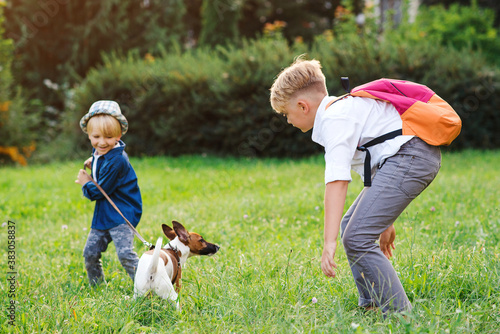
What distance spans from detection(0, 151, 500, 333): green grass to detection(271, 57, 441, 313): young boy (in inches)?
9.0

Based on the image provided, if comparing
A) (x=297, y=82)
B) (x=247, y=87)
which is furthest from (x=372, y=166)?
(x=247, y=87)

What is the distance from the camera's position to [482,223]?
175 inches

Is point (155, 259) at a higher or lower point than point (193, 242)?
higher

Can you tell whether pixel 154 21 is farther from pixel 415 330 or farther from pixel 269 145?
pixel 415 330

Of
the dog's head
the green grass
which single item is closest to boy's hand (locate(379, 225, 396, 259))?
the green grass

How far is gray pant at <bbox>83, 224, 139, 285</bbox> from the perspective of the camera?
3393 mm

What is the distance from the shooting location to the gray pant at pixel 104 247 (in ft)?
11.1

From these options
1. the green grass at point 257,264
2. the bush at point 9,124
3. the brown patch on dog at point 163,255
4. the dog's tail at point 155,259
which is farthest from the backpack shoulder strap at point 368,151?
the bush at point 9,124

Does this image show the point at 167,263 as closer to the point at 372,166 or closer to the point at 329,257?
the point at 329,257

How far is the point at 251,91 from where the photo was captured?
9742mm

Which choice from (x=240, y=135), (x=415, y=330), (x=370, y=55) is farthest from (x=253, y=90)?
(x=415, y=330)

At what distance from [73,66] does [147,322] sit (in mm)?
14263

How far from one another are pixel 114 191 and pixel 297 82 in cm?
170

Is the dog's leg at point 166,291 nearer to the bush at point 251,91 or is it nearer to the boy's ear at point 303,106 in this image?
the boy's ear at point 303,106
